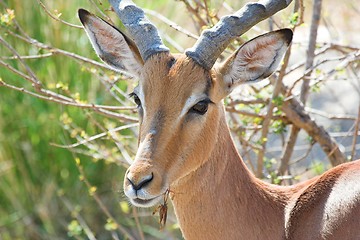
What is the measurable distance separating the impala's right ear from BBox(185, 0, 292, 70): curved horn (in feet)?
1.51

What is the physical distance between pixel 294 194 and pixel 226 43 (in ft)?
3.52

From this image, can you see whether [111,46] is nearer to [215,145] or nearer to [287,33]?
[215,145]

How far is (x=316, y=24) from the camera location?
289 inches

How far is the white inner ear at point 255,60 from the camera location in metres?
5.47

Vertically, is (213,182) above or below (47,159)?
above

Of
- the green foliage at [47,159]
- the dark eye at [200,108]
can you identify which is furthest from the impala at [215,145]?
the green foliage at [47,159]

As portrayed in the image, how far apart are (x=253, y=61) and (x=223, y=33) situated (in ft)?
1.05

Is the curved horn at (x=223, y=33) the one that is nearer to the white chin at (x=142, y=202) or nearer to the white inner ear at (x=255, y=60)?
the white inner ear at (x=255, y=60)

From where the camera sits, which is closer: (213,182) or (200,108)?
(200,108)

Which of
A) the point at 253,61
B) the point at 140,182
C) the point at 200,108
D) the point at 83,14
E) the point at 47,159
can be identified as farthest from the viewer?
the point at 47,159

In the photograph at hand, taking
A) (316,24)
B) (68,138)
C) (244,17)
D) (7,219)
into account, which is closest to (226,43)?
(244,17)

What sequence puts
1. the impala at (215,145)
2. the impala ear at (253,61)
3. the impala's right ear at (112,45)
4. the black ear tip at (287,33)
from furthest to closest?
1. the impala's right ear at (112,45)
2. the impala ear at (253,61)
3. the black ear tip at (287,33)
4. the impala at (215,145)

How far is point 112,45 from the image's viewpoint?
582 centimetres

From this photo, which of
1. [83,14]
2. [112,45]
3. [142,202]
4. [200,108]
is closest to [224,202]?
[200,108]
